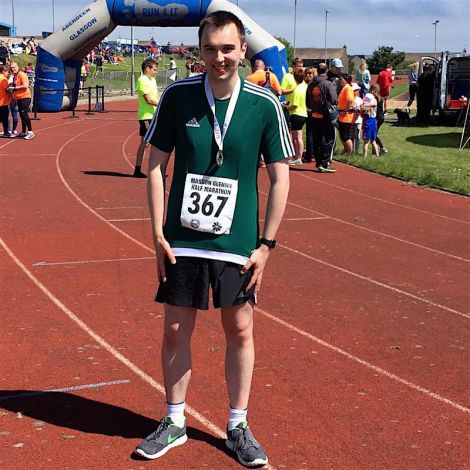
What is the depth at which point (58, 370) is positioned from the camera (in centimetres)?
563

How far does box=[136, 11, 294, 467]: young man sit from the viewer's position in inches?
157

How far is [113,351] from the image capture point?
19.9 feet

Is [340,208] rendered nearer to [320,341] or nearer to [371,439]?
[320,341]

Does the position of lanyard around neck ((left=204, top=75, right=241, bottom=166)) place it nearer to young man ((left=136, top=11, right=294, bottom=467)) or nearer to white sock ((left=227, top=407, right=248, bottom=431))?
young man ((left=136, top=11, right=294, bottom=467))

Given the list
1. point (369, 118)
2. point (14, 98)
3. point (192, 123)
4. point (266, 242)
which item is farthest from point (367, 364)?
point (14, 98)

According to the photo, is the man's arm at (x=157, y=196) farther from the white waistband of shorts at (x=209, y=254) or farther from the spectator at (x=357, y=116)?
the spectator at (x=357, y=116)

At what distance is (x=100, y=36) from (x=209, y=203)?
84.2 ft

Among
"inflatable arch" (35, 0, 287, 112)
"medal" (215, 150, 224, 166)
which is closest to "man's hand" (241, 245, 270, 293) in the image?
"medal" (215, 150, 224, 166)

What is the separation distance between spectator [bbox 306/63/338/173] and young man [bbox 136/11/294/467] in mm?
12329

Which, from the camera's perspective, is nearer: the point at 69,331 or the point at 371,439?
the point at 371,439

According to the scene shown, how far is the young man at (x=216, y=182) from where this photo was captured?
4.00 meters

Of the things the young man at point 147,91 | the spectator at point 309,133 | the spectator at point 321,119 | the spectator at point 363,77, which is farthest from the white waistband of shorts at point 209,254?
the spectator at point 363,77

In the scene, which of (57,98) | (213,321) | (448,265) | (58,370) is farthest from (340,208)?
(57,98)

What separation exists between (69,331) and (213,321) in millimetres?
1112
